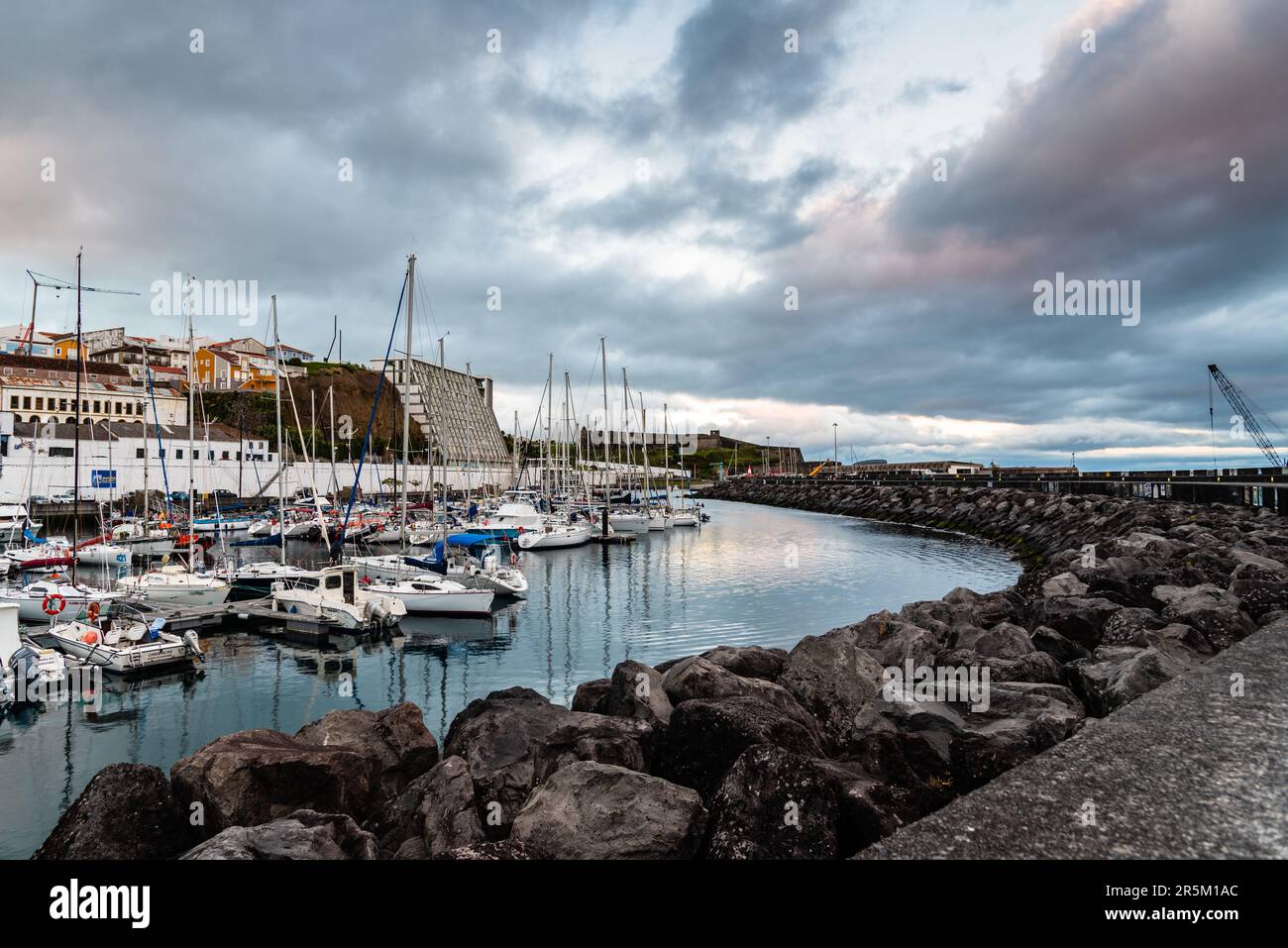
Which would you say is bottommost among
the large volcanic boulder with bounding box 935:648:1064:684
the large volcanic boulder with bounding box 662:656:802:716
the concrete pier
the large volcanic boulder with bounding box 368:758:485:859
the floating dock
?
the floating dock

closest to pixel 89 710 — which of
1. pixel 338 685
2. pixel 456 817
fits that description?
pixel 338 685

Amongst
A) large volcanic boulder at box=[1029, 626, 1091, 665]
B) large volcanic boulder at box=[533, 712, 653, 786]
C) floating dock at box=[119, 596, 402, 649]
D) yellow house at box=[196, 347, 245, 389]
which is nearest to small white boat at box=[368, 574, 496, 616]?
floating dock at box=[119, 596, 402, 649]

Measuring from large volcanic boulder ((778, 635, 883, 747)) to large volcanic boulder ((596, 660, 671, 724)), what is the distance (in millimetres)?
2308

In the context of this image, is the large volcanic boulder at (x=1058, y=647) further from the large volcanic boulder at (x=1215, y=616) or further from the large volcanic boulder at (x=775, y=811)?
the large volcanic boulder at (x=775, y=811)

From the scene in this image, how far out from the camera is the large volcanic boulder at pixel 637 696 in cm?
1253

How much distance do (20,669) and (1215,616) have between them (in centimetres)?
2784

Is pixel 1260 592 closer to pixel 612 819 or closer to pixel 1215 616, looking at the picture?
pixel 1215 616

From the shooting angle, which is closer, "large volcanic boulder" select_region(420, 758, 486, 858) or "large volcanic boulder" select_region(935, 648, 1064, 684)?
"large volcanic boulder" select_region(420, 758, 486, 858)

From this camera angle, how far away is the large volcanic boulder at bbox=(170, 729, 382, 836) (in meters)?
9.35

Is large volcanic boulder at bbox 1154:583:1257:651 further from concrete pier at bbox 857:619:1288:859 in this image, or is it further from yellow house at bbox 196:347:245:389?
yellow house at bbox 196:347:245:389

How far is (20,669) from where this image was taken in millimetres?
18359

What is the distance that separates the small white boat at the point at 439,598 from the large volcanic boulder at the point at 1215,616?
23.1 metres
